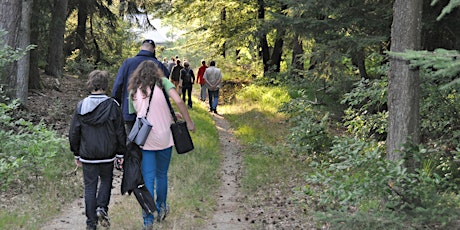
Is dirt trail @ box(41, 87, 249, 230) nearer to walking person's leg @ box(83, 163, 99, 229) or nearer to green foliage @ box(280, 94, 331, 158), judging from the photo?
walking person's leg @ box(83, 163, 99, 229)

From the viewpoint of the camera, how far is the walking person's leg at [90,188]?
6.00 meters

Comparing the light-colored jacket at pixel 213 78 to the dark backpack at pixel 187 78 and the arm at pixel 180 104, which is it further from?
the arm at pixel 180 104

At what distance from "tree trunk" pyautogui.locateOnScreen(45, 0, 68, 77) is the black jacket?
539 inches

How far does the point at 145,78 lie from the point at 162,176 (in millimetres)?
1267

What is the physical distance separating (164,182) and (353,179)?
2.40 metres

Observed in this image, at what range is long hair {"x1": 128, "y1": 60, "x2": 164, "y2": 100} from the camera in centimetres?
616

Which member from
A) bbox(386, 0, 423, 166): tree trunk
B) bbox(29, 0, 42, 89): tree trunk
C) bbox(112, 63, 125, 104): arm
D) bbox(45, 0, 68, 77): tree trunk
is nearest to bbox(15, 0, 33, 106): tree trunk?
bbox(29, 0, 42, 89): tree trunk

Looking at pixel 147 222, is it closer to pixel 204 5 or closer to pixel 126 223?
pixel 126 223

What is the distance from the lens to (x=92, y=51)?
90.7ft

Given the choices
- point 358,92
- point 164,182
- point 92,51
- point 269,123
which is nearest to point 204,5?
point 92,51

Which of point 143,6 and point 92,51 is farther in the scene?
point 92,51

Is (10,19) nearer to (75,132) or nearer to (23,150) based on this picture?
(23,150)

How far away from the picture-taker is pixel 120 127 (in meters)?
6.01

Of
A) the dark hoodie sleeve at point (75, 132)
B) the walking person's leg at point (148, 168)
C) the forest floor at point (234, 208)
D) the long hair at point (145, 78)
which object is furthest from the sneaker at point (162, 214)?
the long hair at point (145, 78)
